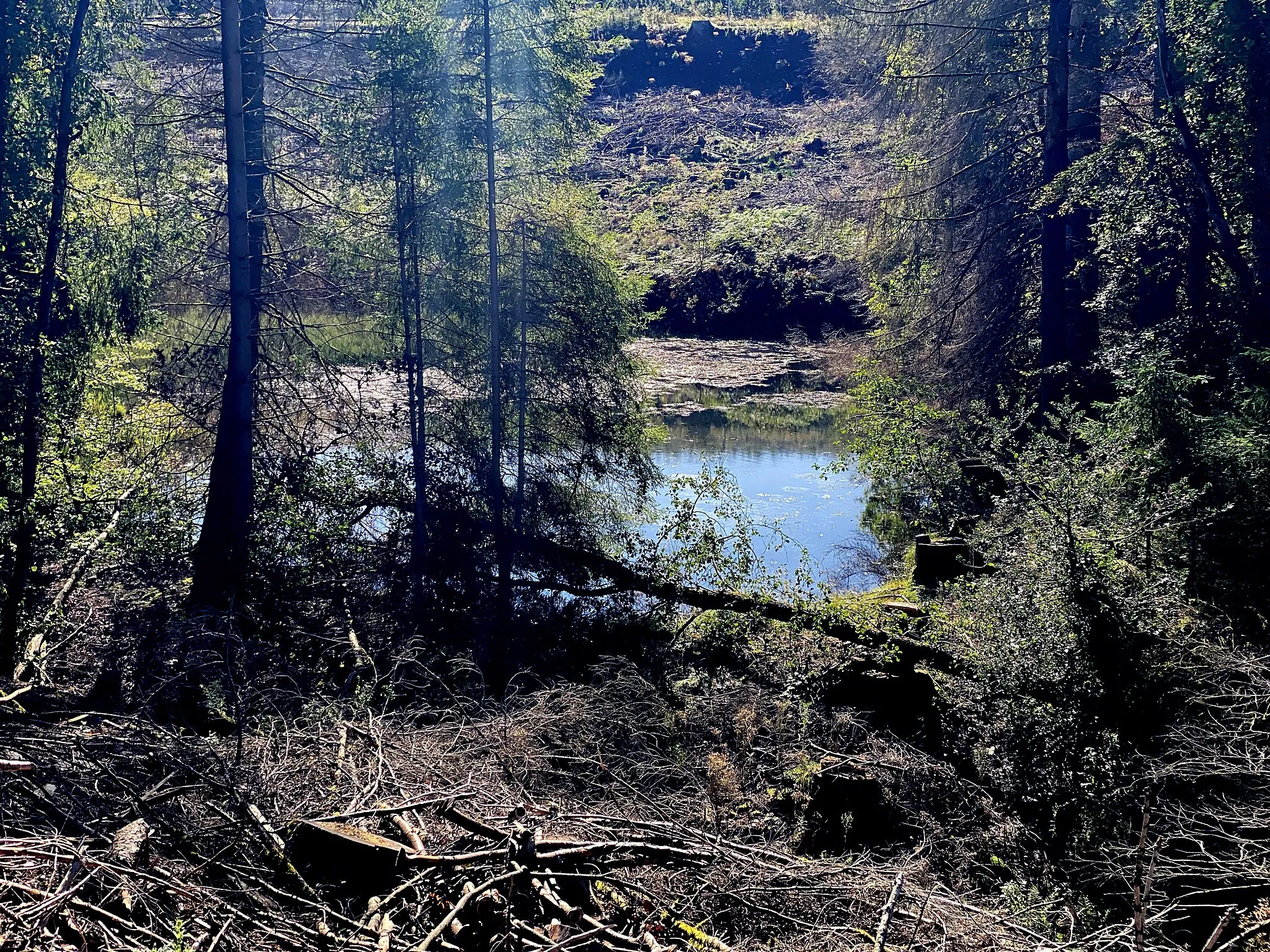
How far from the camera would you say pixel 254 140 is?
38.8 ft

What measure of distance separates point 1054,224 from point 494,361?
27.7 ft

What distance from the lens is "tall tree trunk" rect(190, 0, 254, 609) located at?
35.2 feet

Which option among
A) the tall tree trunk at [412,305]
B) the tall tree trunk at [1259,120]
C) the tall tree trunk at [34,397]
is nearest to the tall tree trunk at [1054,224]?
the tall tree trunk at [1259,120]

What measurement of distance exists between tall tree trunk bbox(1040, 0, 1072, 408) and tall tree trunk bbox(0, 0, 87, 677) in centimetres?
1164

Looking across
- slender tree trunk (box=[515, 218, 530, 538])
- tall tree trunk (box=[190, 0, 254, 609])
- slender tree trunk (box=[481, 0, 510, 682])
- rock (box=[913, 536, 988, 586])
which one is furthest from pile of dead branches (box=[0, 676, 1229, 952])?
slender tree trunk (box=[515, 218, 530, 538])

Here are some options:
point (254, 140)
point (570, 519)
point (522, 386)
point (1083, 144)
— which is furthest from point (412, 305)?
point (1083, 144)

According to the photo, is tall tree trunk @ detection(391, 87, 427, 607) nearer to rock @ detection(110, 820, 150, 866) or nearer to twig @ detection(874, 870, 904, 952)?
rock @ detection(110, 820, 150, 866)

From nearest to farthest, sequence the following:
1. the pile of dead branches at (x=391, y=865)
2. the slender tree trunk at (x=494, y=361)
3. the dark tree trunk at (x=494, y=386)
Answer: the pile of dead branches at (x=391, y=865) → the dark tree trunk at (x=494, y=386) → the slender tree trunk at (x=494, y=361)

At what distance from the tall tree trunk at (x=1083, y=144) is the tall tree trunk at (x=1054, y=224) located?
183 millimetres

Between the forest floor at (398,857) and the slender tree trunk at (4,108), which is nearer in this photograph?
the forest floor at (398,857)

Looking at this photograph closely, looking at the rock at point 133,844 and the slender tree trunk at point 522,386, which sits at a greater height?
the slender tree trunk at point 522,386

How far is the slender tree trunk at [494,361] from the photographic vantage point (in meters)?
11.9

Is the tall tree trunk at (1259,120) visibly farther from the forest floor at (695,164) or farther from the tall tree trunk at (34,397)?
the forest floor at (695,164)

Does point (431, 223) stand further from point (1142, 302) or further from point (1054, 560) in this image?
point (1142, 302)
